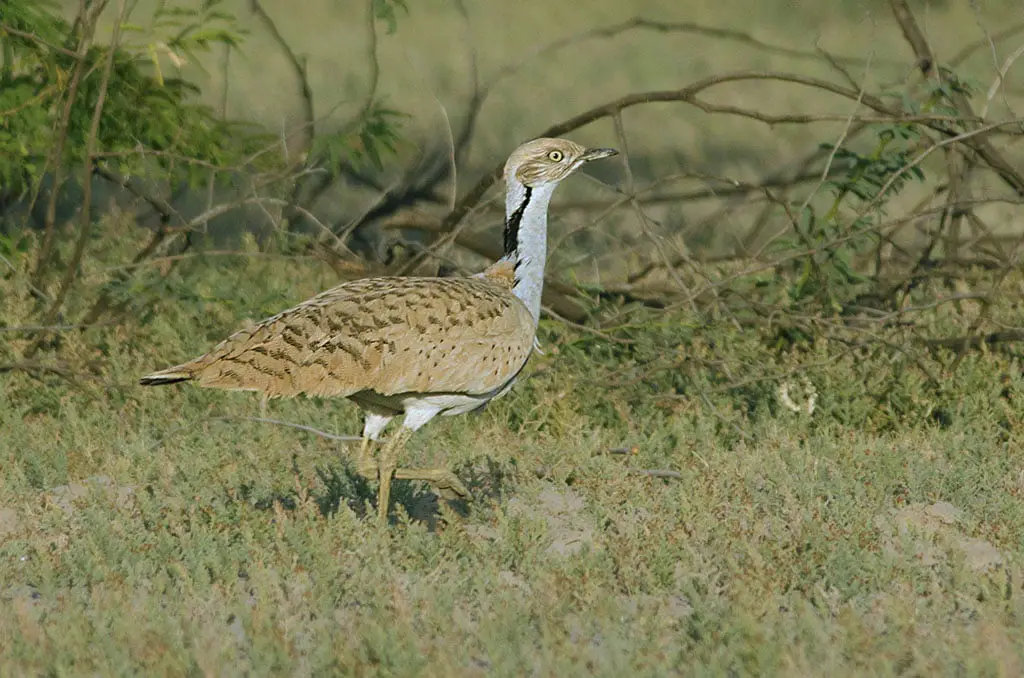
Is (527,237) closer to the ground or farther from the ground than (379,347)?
farther from the ground

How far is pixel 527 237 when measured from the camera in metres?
5.69

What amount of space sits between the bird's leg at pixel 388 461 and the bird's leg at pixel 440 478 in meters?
0.07

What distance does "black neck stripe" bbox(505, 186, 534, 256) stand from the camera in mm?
5723

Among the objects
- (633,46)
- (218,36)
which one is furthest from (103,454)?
(633,46)

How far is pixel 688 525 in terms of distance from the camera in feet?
17.4

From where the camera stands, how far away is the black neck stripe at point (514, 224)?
5.72m

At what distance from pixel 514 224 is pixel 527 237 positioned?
0.08 metres

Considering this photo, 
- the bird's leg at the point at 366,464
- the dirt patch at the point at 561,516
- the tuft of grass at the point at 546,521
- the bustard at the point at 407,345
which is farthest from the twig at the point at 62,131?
the dirt patch at the point at 561,516

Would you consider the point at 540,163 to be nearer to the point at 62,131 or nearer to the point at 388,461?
the point at 388,461

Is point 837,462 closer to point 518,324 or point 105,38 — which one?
point 518,324

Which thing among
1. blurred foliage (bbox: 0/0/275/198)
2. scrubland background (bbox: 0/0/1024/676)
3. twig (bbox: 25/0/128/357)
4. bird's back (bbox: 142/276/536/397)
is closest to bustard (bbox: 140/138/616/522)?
bird's back (bbox: 142/276/536/397)

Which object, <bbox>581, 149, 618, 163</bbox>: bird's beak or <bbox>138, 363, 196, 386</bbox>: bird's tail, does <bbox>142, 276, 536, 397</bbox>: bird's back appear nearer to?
<bbox>138, 363, 196, 386</bbox>: bird's tail

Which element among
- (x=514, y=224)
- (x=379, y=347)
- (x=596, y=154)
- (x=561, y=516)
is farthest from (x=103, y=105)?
(x=561, y=516)

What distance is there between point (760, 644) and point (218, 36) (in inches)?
202
